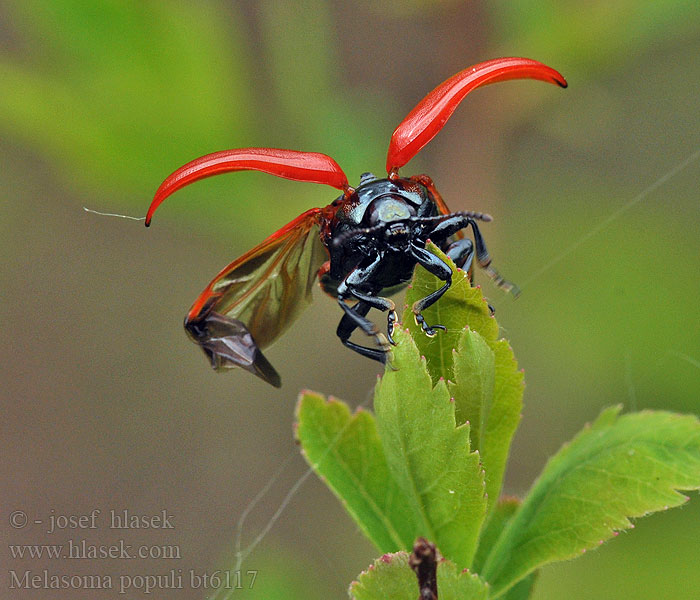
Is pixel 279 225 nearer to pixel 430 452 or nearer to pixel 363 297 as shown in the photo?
pixel 363 297

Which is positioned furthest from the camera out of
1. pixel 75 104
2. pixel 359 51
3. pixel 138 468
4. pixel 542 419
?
pixel 359 51

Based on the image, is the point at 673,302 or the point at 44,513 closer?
the point at 673,302

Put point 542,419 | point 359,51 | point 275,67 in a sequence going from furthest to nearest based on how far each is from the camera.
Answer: point 359,51
point 542,419
point 275,67

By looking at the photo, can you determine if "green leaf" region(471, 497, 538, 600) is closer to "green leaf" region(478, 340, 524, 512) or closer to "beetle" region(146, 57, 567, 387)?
"green leaf" region(478, 340, 524, 512)

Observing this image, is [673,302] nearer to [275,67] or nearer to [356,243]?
[275,67]

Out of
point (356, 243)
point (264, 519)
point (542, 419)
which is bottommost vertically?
point (264, 519)

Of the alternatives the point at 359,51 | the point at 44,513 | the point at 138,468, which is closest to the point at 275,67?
the point at 359,51
